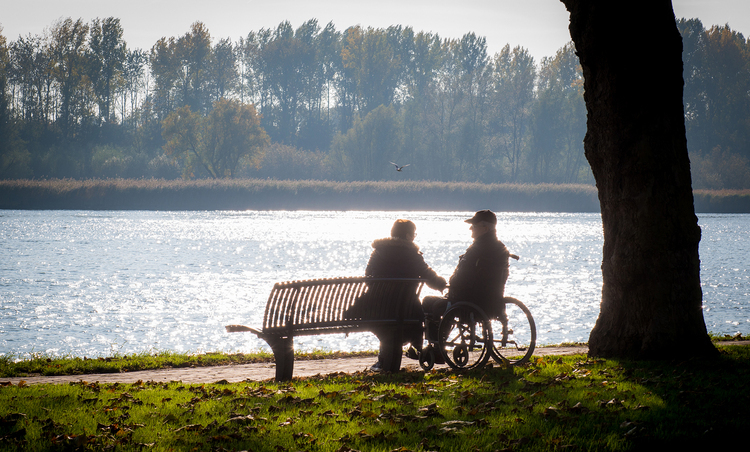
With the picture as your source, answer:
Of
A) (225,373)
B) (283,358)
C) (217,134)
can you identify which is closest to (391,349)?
(283,358)

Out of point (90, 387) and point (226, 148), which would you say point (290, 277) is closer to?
point (90, 387)

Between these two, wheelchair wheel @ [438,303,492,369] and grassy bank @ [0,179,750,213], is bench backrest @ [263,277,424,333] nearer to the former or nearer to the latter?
wheelchair wheel @ [438,303,492,369]

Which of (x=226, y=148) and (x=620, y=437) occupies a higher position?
(x=226, y=148)

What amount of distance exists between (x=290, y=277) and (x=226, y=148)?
50.9 metres

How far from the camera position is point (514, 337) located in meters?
14.6

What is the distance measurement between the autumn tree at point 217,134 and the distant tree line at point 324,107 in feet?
0.45

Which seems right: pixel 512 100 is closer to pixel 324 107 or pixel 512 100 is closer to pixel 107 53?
pixel 324 107

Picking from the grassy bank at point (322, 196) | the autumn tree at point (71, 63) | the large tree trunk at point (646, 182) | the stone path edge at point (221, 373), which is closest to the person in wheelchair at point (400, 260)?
the stone path edge at point (221, 373)

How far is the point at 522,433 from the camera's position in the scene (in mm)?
4742

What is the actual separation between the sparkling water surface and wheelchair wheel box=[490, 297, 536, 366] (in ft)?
1.48

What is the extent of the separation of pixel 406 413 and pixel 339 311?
2201 mm

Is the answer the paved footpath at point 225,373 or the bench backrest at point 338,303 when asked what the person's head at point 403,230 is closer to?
the bench backrest at point 338,303

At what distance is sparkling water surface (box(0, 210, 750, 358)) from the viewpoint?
47.8ft

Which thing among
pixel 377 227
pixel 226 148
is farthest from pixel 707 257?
pixel 226 148
